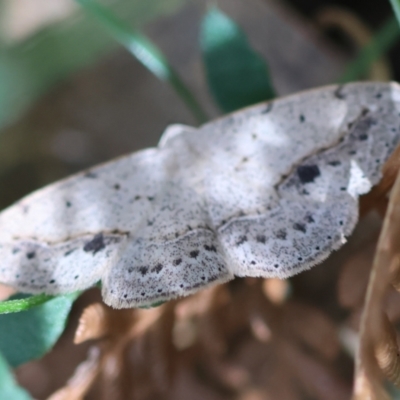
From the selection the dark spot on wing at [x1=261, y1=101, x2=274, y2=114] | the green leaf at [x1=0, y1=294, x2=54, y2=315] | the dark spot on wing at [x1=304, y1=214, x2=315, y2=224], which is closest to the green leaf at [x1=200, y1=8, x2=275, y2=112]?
the dark spot on wing at [x1=261, y1=101, x2=274, y2=114]

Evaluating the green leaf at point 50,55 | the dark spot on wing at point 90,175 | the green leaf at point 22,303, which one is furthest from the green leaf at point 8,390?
the green leaf at point 50,55

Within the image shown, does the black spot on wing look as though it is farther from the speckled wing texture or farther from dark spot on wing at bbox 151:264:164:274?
dark spot on wing at bbox 151:264:164:274

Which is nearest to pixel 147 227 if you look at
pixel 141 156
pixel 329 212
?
pixel 141 156

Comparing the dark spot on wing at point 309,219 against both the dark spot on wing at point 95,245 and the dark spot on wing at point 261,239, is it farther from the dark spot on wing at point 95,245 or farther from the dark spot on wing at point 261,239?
the dark spot on wing at point 95,245

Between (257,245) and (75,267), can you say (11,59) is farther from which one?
(257,245)

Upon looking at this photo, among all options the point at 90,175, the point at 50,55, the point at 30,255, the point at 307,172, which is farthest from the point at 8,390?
the point at 50,55

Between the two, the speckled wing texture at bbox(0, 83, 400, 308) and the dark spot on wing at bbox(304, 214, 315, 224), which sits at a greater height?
the speckled wing texture at bbox(0, 83, 400, 308)
